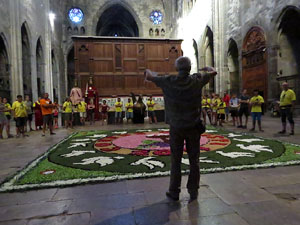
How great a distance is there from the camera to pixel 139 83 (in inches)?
730

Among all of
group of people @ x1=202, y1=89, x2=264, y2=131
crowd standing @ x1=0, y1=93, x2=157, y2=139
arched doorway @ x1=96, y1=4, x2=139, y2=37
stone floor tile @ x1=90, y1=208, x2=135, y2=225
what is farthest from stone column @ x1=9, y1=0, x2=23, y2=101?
arched doorway @ x1=96, y1=4, x2=139, y2=37

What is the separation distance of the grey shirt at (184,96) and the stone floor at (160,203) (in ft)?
3.26

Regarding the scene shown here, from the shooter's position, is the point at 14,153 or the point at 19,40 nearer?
the point at 14,153

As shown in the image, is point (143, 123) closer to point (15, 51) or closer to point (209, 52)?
point (15, 51)

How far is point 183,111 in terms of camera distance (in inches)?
109

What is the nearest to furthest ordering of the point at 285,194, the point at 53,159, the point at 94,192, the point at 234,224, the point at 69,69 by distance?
the point at 234,224 → the point at 285,194 → the point at 94,192 → the point at 53,159 → the point at 69,69

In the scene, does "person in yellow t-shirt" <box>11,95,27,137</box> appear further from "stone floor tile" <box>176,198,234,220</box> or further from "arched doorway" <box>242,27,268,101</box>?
"arched doorway" <box>242,27,268,101</box>

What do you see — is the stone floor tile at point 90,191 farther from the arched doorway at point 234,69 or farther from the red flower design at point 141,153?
the arched doorway at point 234,69

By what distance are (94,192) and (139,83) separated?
15.9m

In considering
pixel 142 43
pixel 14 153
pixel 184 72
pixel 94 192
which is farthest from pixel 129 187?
pixel 142 43

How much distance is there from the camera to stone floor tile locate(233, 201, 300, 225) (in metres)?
2.24

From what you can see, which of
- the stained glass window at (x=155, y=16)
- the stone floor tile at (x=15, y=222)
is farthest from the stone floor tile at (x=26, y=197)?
the stained glass window at (x=155, y=16)

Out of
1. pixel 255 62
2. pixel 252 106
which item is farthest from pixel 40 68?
pixel 252 106

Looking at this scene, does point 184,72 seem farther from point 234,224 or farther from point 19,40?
point 19,40
